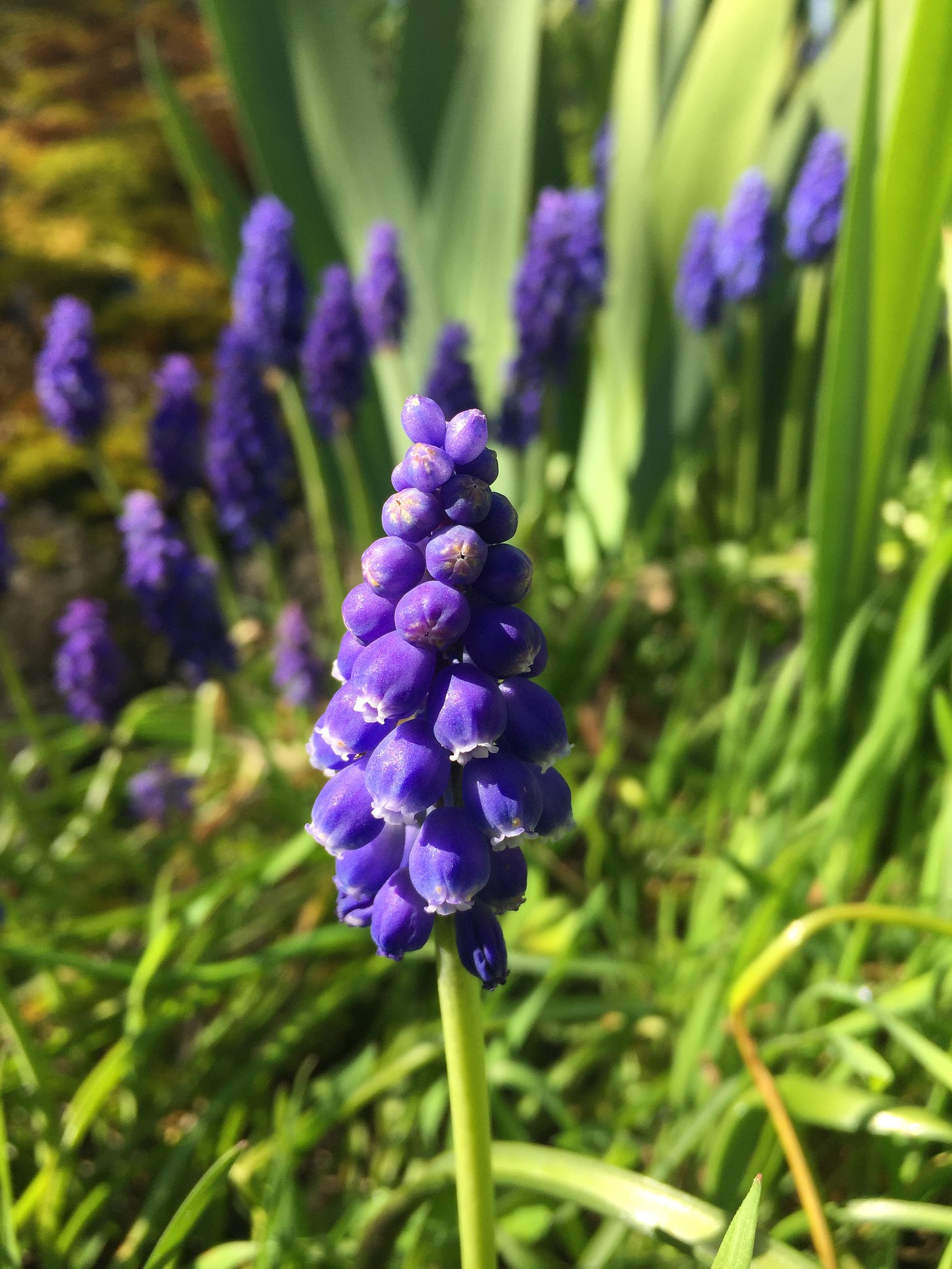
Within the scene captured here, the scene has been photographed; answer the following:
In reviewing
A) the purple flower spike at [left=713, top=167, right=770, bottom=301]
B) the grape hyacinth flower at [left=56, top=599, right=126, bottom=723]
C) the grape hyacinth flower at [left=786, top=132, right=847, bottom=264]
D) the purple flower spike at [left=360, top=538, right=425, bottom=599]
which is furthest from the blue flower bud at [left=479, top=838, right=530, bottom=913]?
the grape hyacinth flower at [left=786, top=132, right=847, bottom=264]

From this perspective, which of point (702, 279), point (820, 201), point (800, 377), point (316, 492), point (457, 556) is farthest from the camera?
point (800, 377)

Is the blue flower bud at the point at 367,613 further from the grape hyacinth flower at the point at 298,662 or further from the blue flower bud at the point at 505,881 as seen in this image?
the grape hyacinth flower at the point at 298,662

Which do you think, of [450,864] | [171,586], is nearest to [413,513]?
[450,864]

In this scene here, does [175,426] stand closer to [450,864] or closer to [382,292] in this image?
[382,292]

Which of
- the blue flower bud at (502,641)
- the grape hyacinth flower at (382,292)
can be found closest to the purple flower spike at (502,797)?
the blue flower bud at (502,641)

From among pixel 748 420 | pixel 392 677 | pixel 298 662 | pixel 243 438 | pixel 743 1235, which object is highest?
pixel 243 438

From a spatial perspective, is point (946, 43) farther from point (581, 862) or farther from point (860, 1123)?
point (581, 862)

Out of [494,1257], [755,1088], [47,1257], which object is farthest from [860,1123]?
[47,1257]
